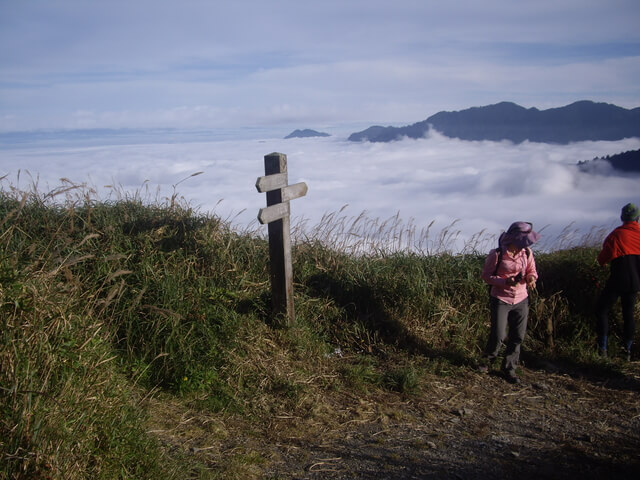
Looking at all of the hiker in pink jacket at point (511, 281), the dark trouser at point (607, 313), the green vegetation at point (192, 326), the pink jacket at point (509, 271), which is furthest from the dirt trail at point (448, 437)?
the pink jacket at point (509, 271)

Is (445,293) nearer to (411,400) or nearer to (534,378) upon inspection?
(534,378)

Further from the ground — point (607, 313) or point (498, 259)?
point (498, 259)

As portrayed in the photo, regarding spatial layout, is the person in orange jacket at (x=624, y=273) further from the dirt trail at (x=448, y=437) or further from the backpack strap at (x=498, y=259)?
the backpack strap at (x=498, y=259)

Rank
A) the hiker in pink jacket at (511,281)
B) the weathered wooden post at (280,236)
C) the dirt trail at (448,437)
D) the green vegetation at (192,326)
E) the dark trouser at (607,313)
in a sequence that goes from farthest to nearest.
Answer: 1. the dark trouser at (607,313)
2. the weathered wooden post at (280,236)
3. the hiker in pink jacket at (511,281)
4. the dirt trail at (448,437)
5. the green vegetation at (192,326)

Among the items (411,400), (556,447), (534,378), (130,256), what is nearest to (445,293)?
(534,378)

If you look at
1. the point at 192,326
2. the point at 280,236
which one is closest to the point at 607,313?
the point at 280,236

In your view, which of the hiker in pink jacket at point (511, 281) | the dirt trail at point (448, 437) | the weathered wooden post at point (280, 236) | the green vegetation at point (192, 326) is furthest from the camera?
the weathered wooden post at point (280, 236)

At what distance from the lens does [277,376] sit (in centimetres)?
525

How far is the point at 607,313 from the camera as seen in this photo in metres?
6.44

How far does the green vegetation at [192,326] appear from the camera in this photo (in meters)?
3.29

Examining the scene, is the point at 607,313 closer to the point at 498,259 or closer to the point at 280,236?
the point at 498,259

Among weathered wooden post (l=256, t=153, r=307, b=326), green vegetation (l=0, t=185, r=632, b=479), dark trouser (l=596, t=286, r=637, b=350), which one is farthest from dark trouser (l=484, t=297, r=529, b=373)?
weathered wooden post (l=256, t=153, r=307, b=326)

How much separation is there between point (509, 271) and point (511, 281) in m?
0.12

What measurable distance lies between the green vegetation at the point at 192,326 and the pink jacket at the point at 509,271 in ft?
3.22
